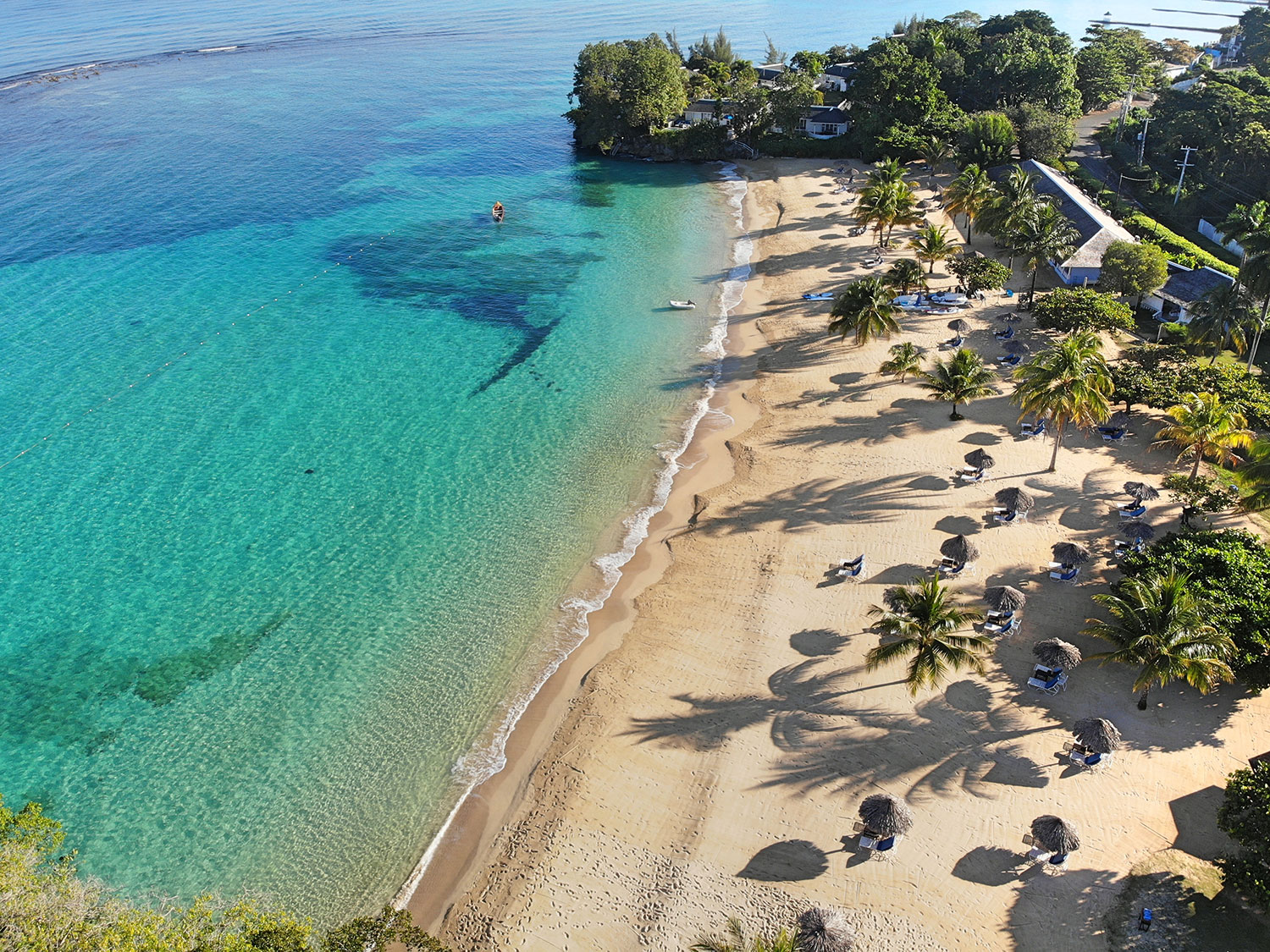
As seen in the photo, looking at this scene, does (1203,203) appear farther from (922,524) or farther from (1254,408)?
(922,524)

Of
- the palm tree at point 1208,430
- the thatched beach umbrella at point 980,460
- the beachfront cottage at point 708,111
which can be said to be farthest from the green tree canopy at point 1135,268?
the beachfront cottage at point 708,111

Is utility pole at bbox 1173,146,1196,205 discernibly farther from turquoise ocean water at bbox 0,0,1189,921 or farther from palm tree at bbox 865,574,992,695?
palm tree at bbox 865,574,992,695

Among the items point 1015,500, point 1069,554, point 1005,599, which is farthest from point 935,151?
point 1005,599

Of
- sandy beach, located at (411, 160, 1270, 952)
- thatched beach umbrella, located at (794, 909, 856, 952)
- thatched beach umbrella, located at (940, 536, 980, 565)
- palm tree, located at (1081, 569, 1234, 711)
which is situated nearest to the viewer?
thatched beach umbrella, located at (794, 909, 856, 952)

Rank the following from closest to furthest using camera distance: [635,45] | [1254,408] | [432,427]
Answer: [1254,408]
[432,427]
[635,45]

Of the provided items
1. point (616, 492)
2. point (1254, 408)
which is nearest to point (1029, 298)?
point (1254, 408)

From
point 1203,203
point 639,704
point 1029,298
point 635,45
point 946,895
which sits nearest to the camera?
point 946,895

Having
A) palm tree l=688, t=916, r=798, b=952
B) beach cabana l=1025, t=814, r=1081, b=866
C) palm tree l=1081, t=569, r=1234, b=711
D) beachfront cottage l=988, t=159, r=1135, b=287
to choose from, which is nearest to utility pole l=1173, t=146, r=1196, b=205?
beachfront cottage l=988, t=159, r=1135, b=287
